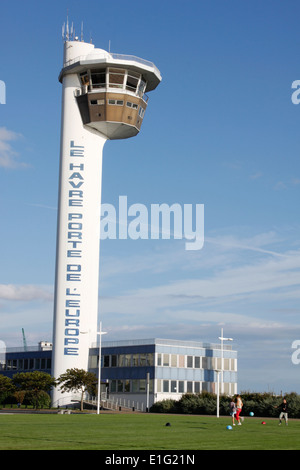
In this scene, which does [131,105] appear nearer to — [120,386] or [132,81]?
[132,81]

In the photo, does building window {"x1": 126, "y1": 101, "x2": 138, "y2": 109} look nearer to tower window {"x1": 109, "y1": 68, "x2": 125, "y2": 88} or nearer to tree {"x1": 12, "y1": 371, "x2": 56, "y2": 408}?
tower window {"x1": 109, "y1": 68, "x2": 125, "y2": 88}

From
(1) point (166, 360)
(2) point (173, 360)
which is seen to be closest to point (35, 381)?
(1) point (166, 360)

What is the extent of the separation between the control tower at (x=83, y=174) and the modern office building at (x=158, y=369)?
13.0 ft

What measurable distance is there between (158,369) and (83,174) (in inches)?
974

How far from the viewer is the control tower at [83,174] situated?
3051 inches

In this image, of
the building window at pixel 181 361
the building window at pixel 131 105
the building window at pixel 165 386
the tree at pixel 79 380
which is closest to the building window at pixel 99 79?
the building window at pixel 131 105

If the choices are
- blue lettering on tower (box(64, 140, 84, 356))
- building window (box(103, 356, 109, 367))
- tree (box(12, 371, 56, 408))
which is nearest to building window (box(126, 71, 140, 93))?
blue lettering on tower (box(64, 140, 84, 356))

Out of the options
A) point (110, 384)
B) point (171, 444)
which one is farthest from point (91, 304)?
point (171, 444)

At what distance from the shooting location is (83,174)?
3145 inches

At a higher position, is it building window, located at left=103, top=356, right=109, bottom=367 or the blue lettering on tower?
the blue lettering on tower

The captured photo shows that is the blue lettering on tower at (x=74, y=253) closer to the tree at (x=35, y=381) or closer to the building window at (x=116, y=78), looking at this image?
the tree at (x=35, y=381)

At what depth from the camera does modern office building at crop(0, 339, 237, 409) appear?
7731 centimetres

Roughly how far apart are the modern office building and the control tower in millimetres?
3956

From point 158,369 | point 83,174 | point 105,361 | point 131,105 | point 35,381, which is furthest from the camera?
point 105,361
